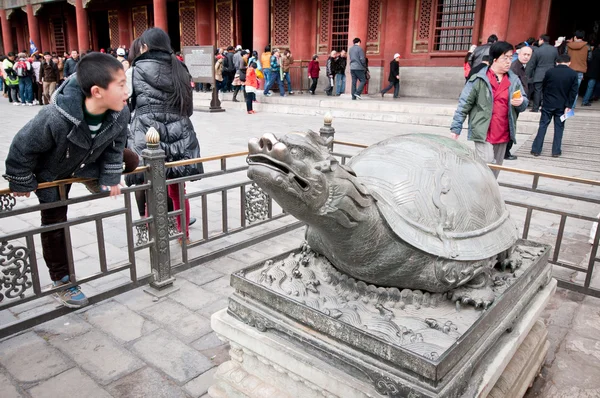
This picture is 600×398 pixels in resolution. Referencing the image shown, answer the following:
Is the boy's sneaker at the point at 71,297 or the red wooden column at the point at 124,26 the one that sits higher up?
the red wooden column at the point at 124,26

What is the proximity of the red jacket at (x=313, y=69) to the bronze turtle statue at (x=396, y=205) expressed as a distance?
1444 centimetres

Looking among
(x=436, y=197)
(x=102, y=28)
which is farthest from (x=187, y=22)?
(x=436, y=197)

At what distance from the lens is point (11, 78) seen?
17094 mm

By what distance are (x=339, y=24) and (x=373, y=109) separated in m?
5.33

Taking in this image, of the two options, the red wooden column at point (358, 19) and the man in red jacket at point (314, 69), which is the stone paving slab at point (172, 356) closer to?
the red wooden column at point (358, 19)

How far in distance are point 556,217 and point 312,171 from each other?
4.82 m

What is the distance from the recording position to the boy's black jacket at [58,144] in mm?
2586

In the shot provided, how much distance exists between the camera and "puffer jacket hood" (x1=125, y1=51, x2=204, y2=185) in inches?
153

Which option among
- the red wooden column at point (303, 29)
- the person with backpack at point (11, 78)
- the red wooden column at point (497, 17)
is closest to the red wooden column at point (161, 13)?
the red wooden column at point (303, 29)

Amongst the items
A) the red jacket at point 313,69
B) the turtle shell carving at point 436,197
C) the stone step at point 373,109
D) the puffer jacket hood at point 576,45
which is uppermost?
the puffer jacket hood at point 576,45

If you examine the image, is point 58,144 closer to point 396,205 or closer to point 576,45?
point 396,205

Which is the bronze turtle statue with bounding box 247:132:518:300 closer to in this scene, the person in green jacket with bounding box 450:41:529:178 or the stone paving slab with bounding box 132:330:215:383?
the stone paving slab with bounding box 132:330:215:383

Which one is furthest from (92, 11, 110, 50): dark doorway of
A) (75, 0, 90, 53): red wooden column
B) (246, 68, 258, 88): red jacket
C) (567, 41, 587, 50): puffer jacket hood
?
(567, 41, 587, 50): puffer jacket hood

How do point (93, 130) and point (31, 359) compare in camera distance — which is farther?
point (93, 130)
